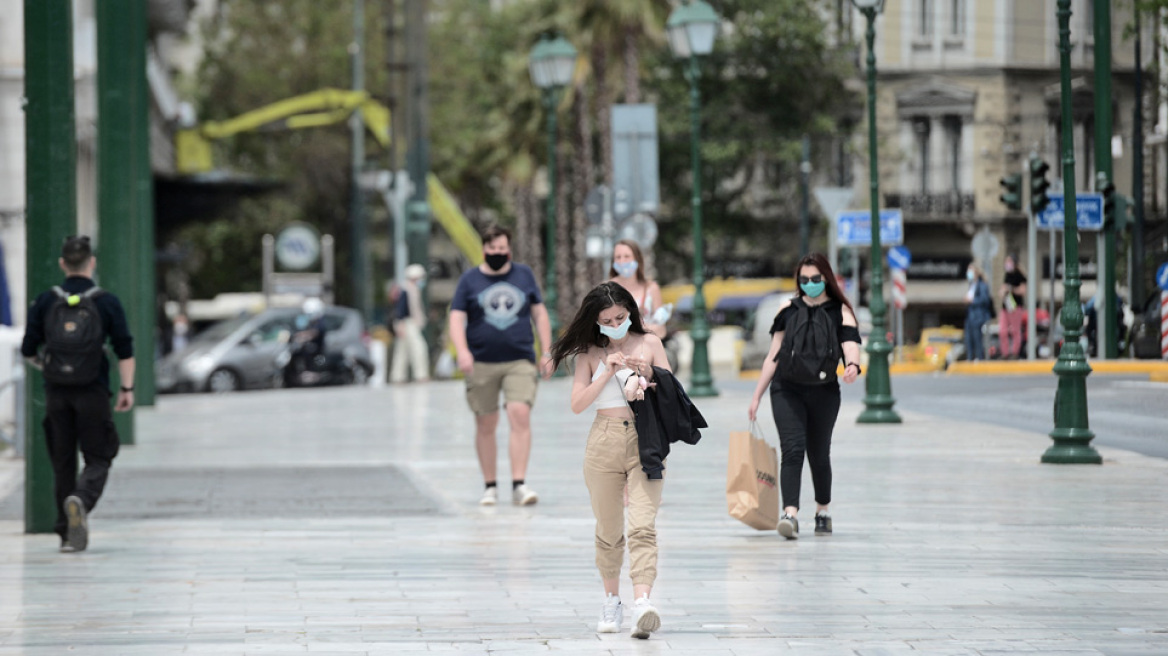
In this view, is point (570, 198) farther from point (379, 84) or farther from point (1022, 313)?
point (1022, 313)

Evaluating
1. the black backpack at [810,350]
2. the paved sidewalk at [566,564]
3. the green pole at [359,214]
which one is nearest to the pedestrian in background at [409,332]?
the paved sidewalk at [566,564]

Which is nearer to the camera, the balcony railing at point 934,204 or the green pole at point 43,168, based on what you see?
the green pole at point 43,168

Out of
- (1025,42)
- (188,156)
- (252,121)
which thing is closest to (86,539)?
(1025,42)

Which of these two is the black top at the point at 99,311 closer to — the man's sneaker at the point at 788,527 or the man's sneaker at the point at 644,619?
the man's sneaker at the point at 788,527

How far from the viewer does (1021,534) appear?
10406mm

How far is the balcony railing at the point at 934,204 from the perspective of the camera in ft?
105

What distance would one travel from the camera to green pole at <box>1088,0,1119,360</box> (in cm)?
1630

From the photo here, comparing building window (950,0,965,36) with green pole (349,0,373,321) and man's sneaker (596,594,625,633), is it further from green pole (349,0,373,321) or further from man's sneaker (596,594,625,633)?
green pole (349,0,373,321)

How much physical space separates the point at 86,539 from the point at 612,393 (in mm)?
3965

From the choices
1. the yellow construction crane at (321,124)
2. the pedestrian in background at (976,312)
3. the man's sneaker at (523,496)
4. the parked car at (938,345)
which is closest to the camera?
the man's sneaker at (523,496)

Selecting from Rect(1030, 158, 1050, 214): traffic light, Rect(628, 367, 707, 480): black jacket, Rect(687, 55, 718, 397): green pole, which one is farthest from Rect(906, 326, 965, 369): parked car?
Rect(628, 367, 707, 480): black jacket

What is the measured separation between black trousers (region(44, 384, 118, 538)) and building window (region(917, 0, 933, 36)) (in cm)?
1484

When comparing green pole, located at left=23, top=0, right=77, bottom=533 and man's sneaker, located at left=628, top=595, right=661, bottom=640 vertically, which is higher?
green pole, located at left=23, top=0, right=77, bottom=533

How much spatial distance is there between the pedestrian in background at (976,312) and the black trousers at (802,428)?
15178 millimetres
